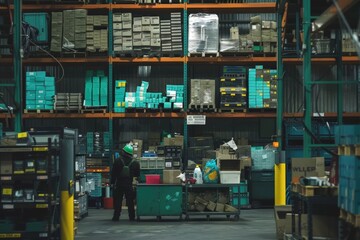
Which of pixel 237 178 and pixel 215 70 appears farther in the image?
pixel 215 70

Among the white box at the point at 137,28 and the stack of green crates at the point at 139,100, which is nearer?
the white box at the point at 137,28

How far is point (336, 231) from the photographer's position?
11.6 meters

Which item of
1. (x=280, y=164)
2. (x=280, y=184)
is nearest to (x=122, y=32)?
(x=280, y=164)

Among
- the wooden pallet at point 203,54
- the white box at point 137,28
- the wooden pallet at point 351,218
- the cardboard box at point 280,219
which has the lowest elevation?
the cardboard box at point 280,219

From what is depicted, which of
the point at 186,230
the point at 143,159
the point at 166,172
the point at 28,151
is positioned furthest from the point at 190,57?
the point at 28,151

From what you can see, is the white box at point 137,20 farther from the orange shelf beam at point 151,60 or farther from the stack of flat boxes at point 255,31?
the stack of flat boxes at point 255,31

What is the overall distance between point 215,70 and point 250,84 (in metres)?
2.15

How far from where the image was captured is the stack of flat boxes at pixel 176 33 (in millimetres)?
22797

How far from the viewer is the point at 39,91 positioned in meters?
22.6

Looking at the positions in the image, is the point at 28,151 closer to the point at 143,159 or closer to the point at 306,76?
the point at 306,76

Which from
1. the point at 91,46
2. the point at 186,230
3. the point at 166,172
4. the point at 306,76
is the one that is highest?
the point at 91,46

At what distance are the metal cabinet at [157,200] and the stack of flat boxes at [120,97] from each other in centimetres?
535

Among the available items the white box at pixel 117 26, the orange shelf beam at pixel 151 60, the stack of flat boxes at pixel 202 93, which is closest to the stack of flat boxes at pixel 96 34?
the white box at pixel 117 26

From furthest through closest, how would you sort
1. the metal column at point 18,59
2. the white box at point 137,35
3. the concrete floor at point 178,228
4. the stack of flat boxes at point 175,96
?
the stack of flat boxes at point 175,96 → the white box at point 137,35 → the concrete floor at point 178,228 → the metal column at point 18,59
